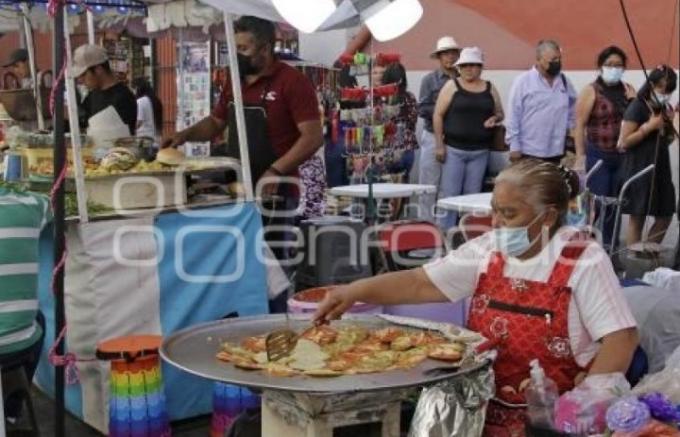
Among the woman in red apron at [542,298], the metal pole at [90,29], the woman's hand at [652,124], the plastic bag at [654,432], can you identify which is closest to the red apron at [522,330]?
the woman in red apron at [542,298]

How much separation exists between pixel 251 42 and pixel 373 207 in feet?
7.96

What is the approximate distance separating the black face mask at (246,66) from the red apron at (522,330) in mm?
2336

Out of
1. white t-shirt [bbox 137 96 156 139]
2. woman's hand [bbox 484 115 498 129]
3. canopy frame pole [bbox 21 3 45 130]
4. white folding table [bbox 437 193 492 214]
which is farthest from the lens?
white t-shirt [bbox 137 96 156 139]

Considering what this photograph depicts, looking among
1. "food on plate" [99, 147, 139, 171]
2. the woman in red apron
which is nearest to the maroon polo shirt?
"food on plate" [99, 147, 139, 171]

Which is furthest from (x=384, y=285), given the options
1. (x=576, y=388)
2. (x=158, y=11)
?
(x=158, y=11)

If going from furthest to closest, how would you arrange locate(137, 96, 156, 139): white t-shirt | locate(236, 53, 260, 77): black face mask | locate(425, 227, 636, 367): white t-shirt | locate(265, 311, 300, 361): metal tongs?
1. locate(137, 96, 156, 139): white t-shirt
2. locate(236, 53, 260, 77): black face mask
3. locate(265, 311, 300, 361): metal tongs
4. locate(425, 227, 636, 367): white t-shirt

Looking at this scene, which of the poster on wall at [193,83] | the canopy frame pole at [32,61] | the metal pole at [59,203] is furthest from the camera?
the poster on wall at [193,83]

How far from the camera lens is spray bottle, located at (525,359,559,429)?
220cm

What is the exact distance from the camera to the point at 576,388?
89.1 inches

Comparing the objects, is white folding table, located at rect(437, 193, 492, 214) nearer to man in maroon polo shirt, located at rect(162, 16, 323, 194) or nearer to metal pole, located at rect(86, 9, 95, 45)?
man in maroon polo shirt, located at rect(162, 16, 323, 194)

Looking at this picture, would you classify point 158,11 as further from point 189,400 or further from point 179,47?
point 189,400

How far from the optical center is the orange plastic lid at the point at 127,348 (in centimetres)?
348

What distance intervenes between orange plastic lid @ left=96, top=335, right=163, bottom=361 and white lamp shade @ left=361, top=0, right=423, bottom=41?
6.01ft

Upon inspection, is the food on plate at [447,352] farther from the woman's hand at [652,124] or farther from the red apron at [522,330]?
the woman's hand at [652,124]
